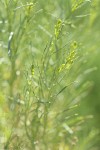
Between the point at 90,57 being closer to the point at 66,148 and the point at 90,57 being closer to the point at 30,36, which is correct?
the point at 66,148

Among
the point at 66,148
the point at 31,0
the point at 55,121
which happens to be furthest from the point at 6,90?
the point at 31,0

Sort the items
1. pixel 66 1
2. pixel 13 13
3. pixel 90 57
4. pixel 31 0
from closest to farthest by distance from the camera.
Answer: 1. pixel 31 0
2. pixel 13 13
3. pixel 66 1
4. pixel 90 57

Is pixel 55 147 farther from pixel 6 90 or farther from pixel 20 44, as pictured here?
pixel 20 44

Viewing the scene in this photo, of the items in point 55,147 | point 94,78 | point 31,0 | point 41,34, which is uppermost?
point 94,78

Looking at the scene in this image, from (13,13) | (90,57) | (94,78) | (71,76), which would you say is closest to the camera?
(13,13)

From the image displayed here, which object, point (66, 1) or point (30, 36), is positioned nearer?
point (30, 36)

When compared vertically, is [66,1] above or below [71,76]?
above
